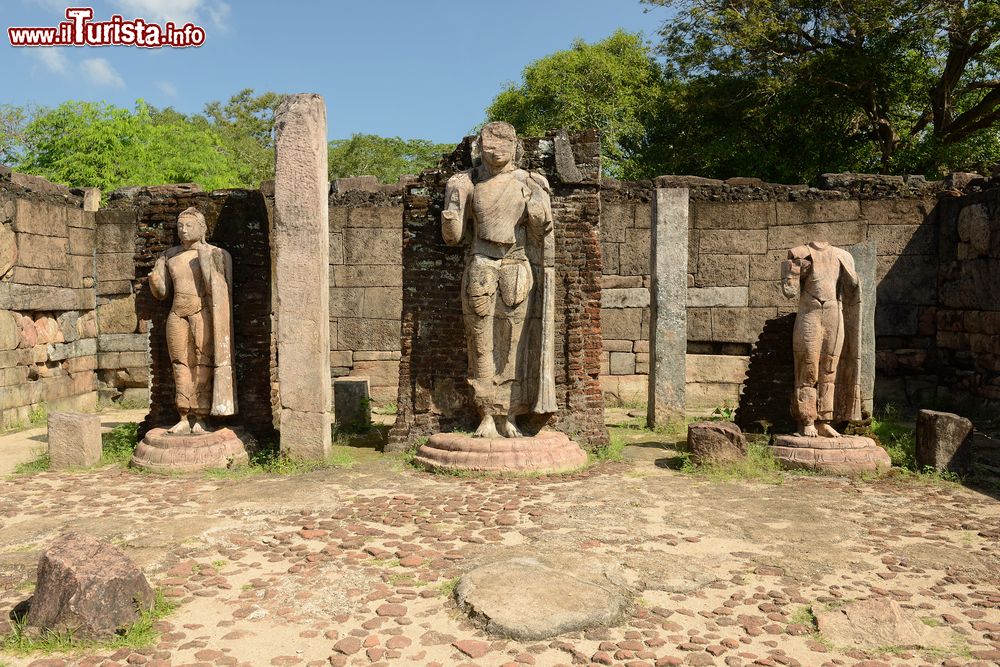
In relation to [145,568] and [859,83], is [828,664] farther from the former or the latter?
[859,83]

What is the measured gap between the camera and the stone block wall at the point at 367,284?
11.0 metres

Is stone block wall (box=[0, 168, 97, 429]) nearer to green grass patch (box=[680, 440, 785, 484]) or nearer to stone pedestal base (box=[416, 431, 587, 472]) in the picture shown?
stone pedestal base (box=[416, 431, 587, 472])

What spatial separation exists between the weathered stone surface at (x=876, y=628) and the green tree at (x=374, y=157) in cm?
3285

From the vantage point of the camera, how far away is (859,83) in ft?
51.0

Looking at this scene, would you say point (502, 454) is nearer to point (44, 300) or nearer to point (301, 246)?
point (301, 246)

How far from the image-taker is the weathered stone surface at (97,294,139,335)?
11.4 m

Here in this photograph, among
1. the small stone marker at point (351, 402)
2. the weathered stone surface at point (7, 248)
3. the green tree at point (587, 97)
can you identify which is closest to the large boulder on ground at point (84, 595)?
the small stone marker at point (351, 402)

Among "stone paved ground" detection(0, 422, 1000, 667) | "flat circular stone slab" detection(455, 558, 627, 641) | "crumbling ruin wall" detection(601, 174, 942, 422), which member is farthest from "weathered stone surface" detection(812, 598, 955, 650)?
"crumbling ruin wall" detection(601, 174, 942, 422)

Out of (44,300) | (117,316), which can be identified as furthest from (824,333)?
(117,316)

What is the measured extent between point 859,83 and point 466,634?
15459mm

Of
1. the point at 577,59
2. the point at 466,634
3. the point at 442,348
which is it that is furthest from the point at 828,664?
A: the point at 577,59

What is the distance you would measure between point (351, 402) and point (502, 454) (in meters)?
2.80

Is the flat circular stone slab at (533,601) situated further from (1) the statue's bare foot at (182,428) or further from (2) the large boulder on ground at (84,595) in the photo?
(1) the statue's bare foot at (182,428)

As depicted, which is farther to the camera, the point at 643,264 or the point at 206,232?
the point at 643,264
